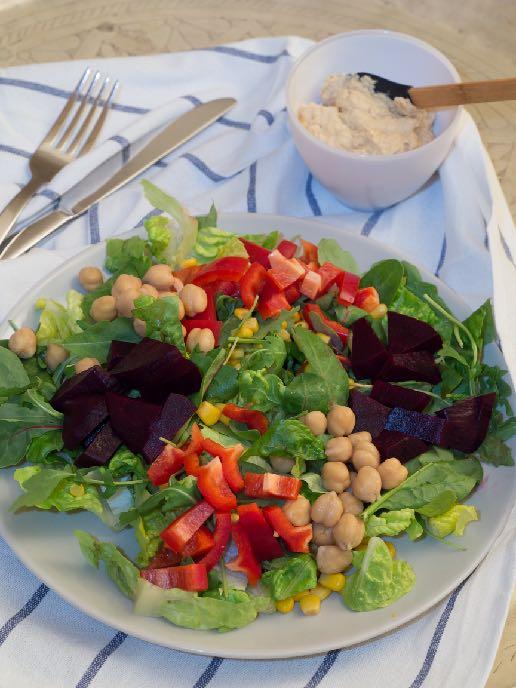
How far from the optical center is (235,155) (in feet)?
10.1

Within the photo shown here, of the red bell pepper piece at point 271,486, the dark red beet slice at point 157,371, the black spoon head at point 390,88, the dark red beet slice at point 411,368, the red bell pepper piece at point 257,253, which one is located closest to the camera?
the red bell pepper piece at point 271,486

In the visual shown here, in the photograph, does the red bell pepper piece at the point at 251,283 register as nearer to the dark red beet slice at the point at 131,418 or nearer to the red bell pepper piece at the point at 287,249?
the red bell pepper piece at the point at 287,249

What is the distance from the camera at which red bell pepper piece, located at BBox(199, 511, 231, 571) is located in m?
1.97

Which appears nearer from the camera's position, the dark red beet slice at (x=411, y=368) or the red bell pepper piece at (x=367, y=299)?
the dark red beet slice at (x=411, y=368)

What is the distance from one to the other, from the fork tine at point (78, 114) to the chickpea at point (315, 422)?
148 centimetres

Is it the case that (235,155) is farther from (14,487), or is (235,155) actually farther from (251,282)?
(14,487)

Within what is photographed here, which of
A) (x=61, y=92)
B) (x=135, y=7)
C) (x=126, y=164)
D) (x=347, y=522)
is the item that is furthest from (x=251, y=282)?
(x=135, y=7)

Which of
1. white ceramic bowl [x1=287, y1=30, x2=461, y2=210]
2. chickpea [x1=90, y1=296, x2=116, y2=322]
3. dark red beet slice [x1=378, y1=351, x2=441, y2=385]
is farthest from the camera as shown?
white ceramic bowl [x1=287, y1=30, x2=461, y2=210]

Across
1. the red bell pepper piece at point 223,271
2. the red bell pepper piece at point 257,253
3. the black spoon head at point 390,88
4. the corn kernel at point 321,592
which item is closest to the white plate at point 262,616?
the corn kernel at point 321,592

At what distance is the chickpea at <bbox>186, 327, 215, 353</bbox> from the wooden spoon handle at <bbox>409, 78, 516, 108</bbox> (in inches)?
40.8

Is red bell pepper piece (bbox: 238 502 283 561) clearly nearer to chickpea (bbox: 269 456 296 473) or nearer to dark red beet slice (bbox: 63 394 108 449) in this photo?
chickpea (bbox: 269 456 296 473)

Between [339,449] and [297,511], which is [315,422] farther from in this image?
[297,511]

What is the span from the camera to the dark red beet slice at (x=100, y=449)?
2080 millimetres

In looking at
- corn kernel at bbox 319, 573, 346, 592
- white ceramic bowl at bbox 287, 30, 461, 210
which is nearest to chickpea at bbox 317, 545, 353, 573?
corn kernel at bbox 319, 573, 346, 592
